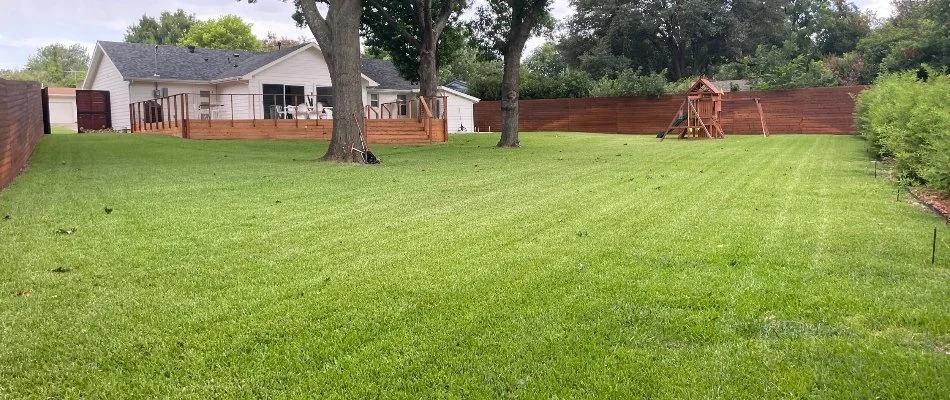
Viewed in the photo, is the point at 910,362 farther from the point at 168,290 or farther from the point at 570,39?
the point at 570,39

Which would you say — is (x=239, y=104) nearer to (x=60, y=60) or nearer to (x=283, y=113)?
(x=283, y=113)

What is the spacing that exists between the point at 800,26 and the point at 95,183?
53823 millimetres

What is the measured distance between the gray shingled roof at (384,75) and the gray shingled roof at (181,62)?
5432 millimetres

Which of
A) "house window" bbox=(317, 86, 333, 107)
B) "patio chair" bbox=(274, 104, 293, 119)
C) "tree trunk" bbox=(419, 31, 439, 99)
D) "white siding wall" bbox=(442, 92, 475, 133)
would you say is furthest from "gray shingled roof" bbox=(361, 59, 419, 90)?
"tree trunk" bbox=(419, 31, 439, 99)

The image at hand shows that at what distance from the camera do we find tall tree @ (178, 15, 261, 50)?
5928 cm

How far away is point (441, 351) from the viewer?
3.21m

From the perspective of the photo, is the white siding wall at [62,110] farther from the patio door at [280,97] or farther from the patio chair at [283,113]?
the patio chair at [283,113]

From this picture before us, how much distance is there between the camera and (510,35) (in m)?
20.3

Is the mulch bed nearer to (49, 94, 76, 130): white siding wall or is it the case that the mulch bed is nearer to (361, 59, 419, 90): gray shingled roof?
(361, 59, 419, 90): gray shingled roof

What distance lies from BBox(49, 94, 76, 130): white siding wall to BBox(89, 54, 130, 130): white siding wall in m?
18.9

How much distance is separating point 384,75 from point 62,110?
28.3m

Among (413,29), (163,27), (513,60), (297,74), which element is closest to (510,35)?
(513,60)

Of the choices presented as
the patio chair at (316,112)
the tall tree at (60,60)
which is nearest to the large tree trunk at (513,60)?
the patio chair at (316,112)

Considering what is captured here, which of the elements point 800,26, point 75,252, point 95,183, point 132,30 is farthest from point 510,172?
point 132,30
